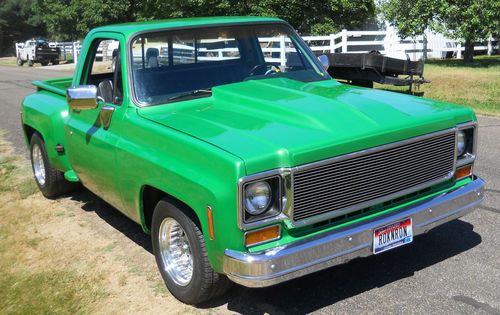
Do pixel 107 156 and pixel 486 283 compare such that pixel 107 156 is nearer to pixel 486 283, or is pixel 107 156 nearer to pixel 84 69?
pixel 84 69

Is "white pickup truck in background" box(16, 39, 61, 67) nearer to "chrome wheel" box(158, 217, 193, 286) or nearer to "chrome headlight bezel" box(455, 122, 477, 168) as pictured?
"chrome wheel" box(158, 217, 193, 286)

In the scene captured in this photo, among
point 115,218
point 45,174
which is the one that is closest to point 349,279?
point 115,218

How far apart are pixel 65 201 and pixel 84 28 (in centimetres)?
3311

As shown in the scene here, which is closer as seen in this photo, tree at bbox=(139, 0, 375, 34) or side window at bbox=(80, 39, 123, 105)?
side window at bbox=(80, 39, 123, 105)

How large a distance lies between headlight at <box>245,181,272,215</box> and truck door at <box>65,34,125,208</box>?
150cm

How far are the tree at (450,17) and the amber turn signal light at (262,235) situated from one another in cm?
1634

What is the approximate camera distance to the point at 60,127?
582 centimetres

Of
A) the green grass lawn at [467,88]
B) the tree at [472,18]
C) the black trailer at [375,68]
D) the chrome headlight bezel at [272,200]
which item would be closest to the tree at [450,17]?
the tree at [472,18]

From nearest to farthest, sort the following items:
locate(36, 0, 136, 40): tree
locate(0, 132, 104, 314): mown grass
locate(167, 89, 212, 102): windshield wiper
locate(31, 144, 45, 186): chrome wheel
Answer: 1. locate(0, 132, 104, 314): mown grass
2. locate(167, 89, 212, 102): windshield wiper
3. locate(31, 144, 45, 186): chrome wheel
4. locate(36, 0, 136, 40): tree

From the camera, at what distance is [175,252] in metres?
4.09

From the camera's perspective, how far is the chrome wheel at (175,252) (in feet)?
13.0

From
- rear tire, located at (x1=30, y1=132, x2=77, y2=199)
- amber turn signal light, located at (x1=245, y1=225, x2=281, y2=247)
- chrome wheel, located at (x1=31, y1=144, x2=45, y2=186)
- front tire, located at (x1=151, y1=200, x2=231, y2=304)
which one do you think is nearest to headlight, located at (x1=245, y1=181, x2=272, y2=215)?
amber turn signal light, located at (x1=245, y1=225, x2=281, y2=247)

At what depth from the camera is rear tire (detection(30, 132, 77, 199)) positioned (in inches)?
253

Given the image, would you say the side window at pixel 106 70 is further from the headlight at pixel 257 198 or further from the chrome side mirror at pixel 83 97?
the headlight at pixel 257 198
